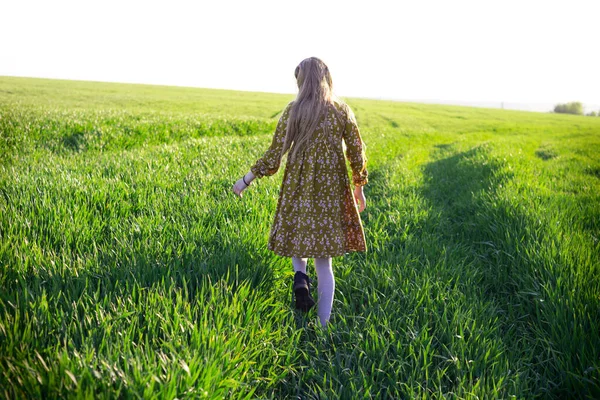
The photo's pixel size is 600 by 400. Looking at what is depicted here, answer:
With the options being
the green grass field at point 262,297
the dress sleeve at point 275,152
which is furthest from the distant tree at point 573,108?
the dress sleeve at point 275,152

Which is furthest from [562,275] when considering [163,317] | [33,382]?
[33,382]

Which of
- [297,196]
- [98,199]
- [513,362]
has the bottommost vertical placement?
[513,362]

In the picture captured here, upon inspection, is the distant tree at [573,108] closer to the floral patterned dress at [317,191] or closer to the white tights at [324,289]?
the floral patterned dress at [317,191]

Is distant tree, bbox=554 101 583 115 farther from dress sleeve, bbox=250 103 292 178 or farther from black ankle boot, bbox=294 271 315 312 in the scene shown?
black ankle boot, bbox=294 271 315 312

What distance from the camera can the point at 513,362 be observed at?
2471mm

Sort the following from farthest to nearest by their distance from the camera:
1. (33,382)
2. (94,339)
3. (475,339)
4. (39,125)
Answer: (39,125)
(475,339)
(94,339)
(33,382)

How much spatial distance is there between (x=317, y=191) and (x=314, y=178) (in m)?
0.10

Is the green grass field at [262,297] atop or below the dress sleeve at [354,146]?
below

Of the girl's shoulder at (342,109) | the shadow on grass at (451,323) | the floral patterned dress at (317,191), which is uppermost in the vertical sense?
the girl's shoulder at (342,109)

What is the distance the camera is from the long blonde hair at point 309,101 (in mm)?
2650

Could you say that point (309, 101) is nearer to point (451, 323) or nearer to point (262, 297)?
point (262, 297)

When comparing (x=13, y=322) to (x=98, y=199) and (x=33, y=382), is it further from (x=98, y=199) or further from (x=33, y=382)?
(x=98, y=199)

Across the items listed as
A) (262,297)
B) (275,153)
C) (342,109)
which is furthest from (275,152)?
(262,297)

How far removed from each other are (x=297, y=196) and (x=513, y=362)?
178 cm
